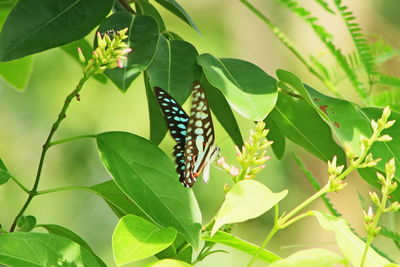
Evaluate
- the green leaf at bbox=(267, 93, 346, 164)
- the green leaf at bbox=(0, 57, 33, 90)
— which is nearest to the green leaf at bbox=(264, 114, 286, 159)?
the green leaf at bbox=(267, 93, 346, 164)

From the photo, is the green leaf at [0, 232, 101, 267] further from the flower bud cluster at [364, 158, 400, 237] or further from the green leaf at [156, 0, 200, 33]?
the green leaf at [156, 0, 200, 33]

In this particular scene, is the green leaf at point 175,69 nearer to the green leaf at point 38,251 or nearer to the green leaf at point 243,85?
the green leaf at point 243,85

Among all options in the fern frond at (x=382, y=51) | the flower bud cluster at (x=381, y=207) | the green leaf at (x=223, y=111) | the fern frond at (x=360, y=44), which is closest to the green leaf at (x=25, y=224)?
the green leaf at (x=223, y=111)

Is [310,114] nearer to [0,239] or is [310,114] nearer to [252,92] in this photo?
[252,92]

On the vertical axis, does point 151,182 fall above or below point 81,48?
below

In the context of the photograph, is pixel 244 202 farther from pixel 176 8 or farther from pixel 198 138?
pixel 176 8

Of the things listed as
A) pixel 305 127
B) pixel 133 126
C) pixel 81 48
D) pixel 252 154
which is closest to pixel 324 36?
pixel 305 127

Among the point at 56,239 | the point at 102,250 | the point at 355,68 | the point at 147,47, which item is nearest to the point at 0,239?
the point at 56,239
